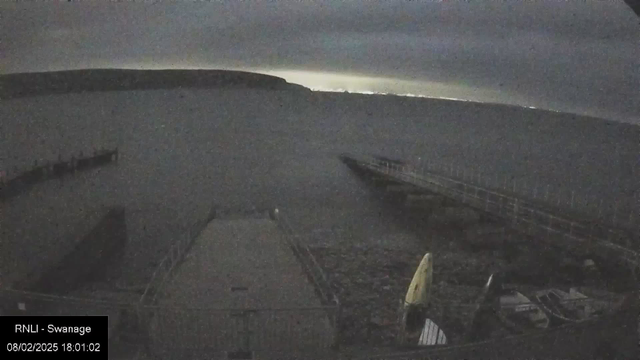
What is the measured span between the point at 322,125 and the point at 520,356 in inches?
54.8

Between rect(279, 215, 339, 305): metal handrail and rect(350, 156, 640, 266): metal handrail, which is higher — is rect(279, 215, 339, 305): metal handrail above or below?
below

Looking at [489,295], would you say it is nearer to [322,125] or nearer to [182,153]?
[322,125]

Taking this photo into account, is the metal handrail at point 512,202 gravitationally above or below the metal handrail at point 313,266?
above

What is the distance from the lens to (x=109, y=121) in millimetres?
2273
